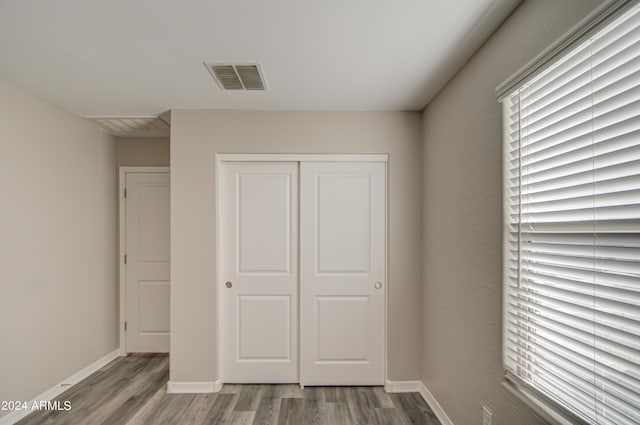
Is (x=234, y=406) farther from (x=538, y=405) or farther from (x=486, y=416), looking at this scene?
(x=538, y=405)

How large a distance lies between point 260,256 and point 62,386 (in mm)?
2042

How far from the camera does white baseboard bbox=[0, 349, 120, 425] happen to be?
2467mm

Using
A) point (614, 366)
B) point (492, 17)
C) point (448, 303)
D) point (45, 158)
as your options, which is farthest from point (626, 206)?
point (45, 158)

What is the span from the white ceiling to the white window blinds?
0.65 meters

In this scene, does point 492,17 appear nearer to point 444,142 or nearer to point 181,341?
point 444,142

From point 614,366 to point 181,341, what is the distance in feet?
9.73

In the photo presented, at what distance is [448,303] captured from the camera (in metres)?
2.43

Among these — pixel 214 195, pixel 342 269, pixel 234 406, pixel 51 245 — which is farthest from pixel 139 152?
pixel 234 406

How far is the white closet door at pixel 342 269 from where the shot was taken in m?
3.08

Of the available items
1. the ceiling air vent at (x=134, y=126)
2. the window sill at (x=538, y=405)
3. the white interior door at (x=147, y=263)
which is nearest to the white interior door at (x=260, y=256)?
the ceiling air vent at (x=134, y=126)

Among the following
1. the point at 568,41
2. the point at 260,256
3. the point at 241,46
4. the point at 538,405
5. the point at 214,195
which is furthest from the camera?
the point at 260,256

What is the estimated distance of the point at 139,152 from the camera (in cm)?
389

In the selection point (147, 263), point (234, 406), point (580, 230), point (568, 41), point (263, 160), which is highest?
point (568, 41)

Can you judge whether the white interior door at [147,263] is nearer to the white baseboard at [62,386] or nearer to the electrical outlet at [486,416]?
the white baseboard at [62,386]
